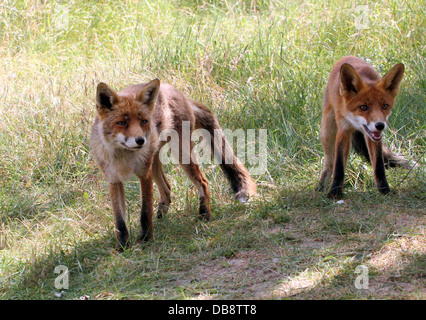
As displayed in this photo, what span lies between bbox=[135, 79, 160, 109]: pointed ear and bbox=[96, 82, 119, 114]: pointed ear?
22cm

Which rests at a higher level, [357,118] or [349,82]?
[349,82]

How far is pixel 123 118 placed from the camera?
3932 mm

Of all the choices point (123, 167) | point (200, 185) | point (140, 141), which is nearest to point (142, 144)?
point (140, 141)

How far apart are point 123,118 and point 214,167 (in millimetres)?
1879

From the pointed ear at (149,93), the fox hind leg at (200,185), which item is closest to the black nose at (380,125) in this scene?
the fox hind leg at (200,185)

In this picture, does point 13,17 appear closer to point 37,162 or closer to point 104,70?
point 104,70

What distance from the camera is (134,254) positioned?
407 cm

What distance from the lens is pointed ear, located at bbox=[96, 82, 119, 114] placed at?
3.91 m

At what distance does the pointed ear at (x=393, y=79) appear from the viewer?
447 centimetres

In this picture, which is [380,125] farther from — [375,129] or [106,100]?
[106,100]

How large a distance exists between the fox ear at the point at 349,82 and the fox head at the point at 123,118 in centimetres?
176

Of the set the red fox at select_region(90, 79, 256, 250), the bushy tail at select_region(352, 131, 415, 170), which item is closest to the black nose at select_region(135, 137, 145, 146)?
the red fox at select_region(90, 79, 256, 250)
